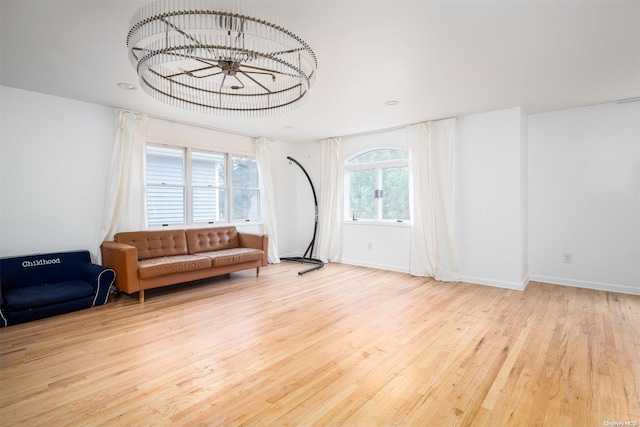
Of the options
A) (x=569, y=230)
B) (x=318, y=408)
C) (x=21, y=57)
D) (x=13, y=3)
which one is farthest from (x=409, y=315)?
(x=21, y=57)

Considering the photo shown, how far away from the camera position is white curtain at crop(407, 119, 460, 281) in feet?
15.4

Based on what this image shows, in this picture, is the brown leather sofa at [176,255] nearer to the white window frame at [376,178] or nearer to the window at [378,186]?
the white window frame at [376,178]

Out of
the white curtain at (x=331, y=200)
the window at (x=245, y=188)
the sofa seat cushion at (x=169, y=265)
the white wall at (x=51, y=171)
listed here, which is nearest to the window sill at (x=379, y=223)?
the white curtain at (x=331, y=200)

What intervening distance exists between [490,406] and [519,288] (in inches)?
116

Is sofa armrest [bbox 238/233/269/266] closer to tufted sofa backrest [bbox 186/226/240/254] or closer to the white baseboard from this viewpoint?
tufted sofa backrest [bbox 186/226/240/254]

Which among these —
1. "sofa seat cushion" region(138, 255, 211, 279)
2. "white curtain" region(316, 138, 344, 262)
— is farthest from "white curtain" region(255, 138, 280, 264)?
"sofa seat cushion" region(138, 255, 211, 279)

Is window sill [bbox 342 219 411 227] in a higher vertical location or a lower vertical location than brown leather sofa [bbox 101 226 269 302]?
higher

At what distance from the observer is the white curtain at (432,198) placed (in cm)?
468

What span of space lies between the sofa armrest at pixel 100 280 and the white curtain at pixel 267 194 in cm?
282

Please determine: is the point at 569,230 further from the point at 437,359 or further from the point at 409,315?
the point at 437,359

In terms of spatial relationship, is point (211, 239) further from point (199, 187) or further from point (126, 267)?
point (126, 267)

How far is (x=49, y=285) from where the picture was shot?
11.3ft

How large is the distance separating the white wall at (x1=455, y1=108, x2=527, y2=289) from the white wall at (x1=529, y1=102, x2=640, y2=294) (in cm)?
31

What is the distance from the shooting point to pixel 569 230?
4371 mm
